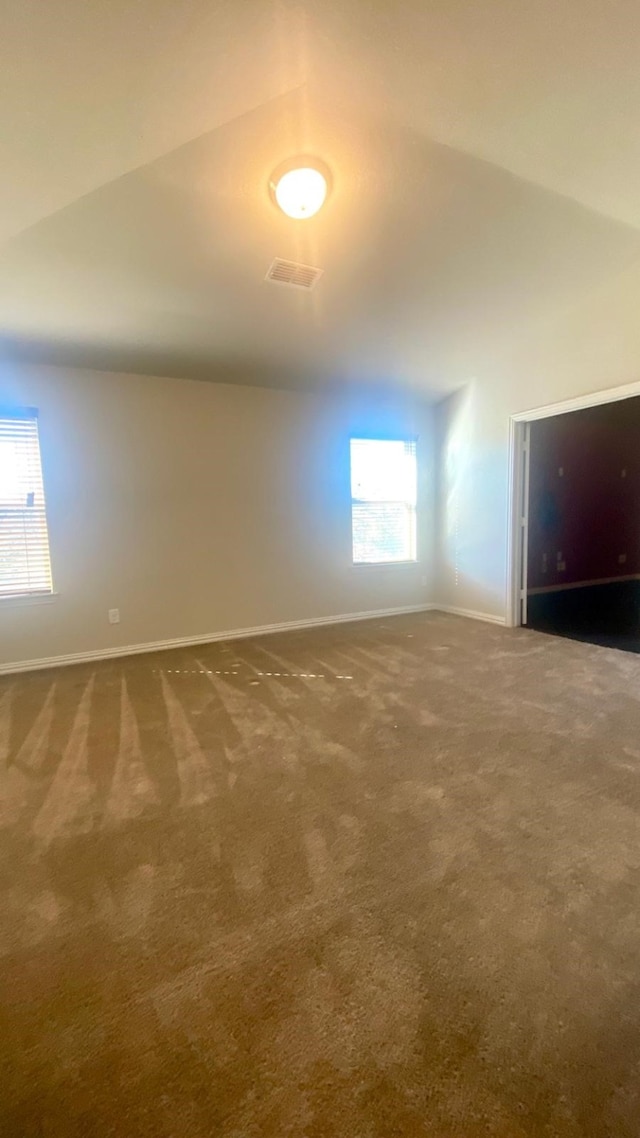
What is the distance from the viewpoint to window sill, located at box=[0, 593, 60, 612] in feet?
11.9

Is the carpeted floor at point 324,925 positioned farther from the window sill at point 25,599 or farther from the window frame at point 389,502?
the window frame at point 389,502

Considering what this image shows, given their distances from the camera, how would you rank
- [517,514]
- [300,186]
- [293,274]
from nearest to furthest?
[300,186] < [293,274] < [517,514]

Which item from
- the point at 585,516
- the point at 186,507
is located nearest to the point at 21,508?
the point at 186,507

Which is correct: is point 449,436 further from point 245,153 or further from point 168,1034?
point 168,1034

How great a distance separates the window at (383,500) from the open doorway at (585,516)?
138 cm

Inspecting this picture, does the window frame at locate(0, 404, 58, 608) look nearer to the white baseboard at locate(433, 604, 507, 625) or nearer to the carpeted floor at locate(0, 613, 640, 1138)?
the carpeted floor at locate(0, 613, 640, 1138)

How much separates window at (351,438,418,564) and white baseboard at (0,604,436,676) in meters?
0.61

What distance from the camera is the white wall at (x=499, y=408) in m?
3.59

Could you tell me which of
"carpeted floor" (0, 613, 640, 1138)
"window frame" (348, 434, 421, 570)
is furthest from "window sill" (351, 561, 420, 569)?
"carpeted floor" (0, 613, 640, 1138)

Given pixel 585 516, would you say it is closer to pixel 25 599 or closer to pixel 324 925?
pixel 324 925

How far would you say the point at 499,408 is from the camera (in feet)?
14.9

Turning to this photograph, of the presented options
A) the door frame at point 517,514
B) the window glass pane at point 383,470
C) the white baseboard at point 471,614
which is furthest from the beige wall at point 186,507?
the door frame at point 517,514

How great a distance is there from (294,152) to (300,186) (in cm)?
14

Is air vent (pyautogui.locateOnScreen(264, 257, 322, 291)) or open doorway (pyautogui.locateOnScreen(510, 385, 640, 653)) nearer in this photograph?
air vent (pyautogui.locateOnScreen(264, 257, 322, 291))
